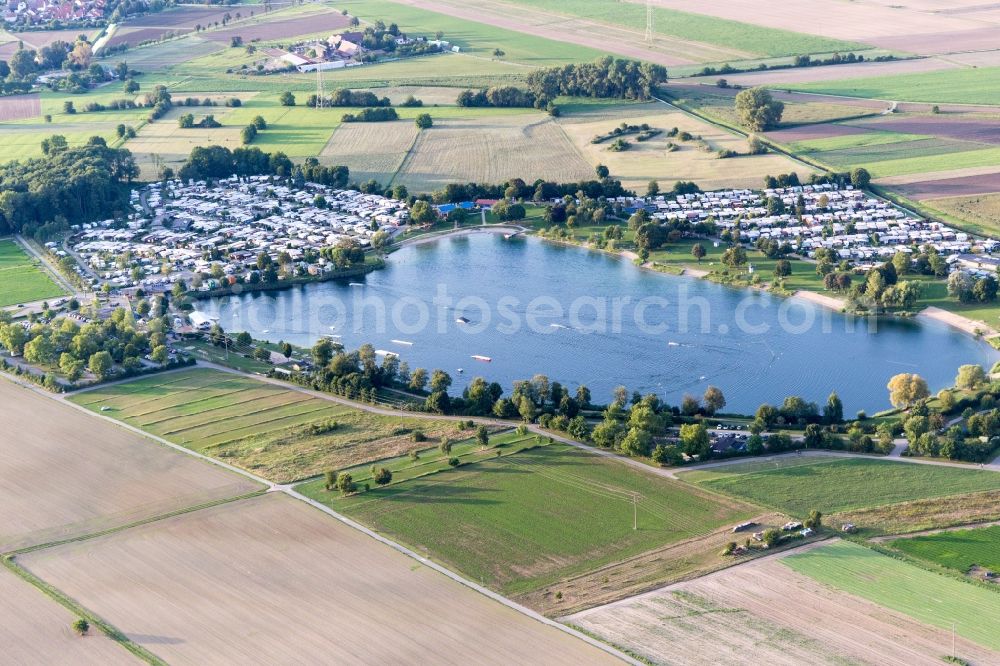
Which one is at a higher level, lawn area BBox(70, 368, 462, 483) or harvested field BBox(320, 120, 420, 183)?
harvested field BBox(320, 120, 420, 183)

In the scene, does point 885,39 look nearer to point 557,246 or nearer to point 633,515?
point 557,246

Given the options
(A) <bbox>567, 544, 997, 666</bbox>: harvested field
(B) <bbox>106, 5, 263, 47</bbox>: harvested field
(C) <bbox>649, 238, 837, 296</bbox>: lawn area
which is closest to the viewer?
(A) <bbox>567, 544, 997, 666</bbox>: harvested field

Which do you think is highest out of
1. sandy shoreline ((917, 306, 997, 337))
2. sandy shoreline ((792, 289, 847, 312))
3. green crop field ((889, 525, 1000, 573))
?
sandy shoreline ((792, 289, 847, 312))

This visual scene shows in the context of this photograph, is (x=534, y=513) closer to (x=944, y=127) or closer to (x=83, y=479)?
(x=83, y=479)

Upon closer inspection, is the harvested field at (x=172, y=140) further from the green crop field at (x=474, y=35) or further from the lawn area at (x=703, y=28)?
the lawn area at (x=703, y=28)

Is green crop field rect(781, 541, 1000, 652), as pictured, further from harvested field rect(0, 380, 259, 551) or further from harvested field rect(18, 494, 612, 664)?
harvested field rect(0, 380, 259, 551)

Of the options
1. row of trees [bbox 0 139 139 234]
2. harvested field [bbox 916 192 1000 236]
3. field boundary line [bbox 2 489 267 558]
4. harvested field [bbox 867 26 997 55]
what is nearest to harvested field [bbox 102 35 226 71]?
row of trees [bbox 0 139 139 234]

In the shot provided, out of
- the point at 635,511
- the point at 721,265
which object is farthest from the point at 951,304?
the point at 635,511
